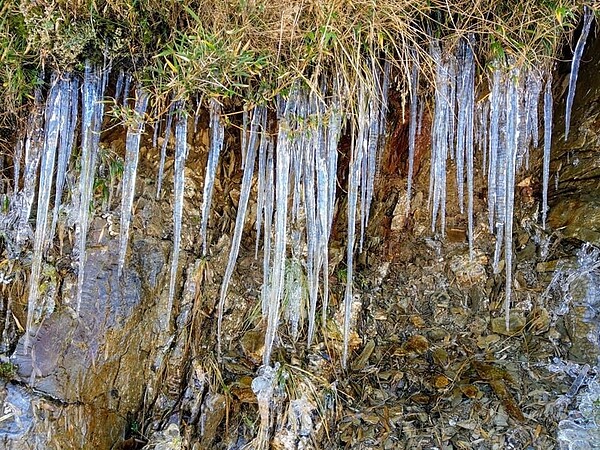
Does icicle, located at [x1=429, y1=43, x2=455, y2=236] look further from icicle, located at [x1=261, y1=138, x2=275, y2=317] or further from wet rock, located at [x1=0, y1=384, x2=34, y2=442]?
wet rock, located at [x1=0, y1=384, x2=34, y2=442]

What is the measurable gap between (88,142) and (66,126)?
11 cm

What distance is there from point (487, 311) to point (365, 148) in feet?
4.14

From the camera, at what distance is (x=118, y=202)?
271 centimetres

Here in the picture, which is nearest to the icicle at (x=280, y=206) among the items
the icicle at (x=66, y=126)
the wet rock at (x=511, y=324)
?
the icicle at (x=66, y=126)

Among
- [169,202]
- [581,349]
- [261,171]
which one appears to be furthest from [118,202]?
[581,349]

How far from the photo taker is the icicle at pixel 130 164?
7.75 ft

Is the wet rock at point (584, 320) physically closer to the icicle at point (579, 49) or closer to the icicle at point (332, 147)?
the icicle at point (579, 49)

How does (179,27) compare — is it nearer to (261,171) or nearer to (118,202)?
(261,171)

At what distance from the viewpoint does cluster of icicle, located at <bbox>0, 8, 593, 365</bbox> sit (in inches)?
93.7

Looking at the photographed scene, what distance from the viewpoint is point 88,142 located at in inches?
95.4

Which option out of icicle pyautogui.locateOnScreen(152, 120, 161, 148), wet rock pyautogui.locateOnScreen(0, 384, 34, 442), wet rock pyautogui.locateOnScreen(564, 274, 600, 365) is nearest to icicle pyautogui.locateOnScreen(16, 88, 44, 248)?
icicle pyautogui.locateOnScreen(152, 120, 161, 148)

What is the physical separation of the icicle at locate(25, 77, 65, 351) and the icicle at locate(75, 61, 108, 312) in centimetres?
11

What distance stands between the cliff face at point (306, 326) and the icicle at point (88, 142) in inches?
4.9

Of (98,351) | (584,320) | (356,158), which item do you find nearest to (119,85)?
(356,158)
